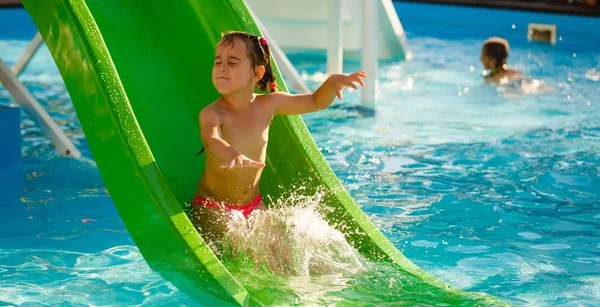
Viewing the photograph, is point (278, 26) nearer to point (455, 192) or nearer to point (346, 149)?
point (346, 149)

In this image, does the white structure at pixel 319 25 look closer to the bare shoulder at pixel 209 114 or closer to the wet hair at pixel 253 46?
the wet hair at pixel 253 46

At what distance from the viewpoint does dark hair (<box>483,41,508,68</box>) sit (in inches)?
236

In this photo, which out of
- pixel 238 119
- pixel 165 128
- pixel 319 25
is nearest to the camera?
pixel 238 119

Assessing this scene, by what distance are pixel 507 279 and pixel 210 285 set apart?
3.55ft

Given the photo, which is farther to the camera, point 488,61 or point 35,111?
point 488,61

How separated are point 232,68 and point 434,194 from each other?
4.60ft

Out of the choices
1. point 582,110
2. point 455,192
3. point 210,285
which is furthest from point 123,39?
point 582,110

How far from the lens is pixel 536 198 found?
12.5 feet

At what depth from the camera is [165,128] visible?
124 inches

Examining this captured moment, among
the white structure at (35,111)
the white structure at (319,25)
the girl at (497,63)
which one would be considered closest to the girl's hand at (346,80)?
the white structure at (35,111)

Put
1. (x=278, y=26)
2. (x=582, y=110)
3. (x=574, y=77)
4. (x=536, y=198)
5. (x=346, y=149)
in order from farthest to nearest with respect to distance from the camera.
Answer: (x=278, y=26)
(x=574, y=77)
(x=582, y=110)
(x=346, y=149)
(x=536, y=198)

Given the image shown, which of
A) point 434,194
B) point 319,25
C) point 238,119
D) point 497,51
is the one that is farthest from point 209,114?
point 319,25

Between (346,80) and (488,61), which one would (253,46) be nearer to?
(346,80)

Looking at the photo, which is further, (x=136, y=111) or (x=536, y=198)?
(x=536, y=198)
